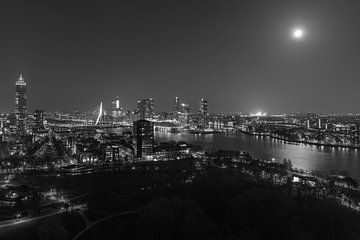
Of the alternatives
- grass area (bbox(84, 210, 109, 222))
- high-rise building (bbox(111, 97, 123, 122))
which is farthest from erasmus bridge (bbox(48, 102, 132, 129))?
grass area (bbox(84, 210, 109, 222))

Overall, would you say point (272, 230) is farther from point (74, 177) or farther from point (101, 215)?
point (74, 177)

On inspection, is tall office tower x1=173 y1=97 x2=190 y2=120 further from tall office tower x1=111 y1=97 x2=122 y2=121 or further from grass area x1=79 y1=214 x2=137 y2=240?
grass area x1=79 y1=214 x2=137 y2=240

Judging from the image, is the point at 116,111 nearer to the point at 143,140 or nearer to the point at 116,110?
the point at 116,110

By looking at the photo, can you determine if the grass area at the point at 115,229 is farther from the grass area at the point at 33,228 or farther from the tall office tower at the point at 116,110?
the tall office tower at the point at 116,110

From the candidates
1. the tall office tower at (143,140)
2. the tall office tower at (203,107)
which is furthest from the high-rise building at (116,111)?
the tall office tower at (143,140)

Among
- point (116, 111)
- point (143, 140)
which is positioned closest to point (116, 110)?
point (116, 111)

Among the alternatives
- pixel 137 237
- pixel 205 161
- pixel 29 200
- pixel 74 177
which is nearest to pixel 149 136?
pixel 205 161

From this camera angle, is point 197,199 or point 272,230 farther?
point 197,199
